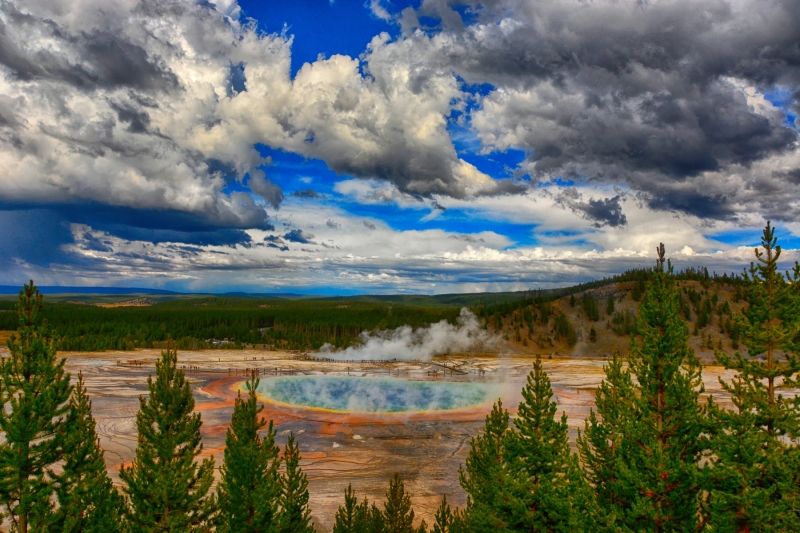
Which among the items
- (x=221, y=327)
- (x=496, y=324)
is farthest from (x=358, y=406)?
(x=221, y=327)

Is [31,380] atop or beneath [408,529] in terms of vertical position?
atop

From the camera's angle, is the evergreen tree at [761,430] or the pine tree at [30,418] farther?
the pine tree at [30,418]

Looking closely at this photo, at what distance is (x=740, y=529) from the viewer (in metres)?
13.2

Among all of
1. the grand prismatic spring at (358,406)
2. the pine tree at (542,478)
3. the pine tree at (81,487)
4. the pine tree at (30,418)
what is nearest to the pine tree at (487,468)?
the pine tree at (542,478)

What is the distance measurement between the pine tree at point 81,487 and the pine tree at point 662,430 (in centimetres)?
1714

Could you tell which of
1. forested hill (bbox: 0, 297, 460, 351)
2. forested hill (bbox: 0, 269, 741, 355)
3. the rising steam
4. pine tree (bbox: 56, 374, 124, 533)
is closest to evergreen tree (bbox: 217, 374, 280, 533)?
pine tree (bbox: 56, 374, 124, 533)

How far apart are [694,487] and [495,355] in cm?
10557

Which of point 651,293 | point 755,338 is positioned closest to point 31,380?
point 651,293

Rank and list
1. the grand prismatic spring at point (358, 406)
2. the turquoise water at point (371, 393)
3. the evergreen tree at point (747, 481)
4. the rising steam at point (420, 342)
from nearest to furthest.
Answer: the evergreen tree at point (747, 481) → the grand prismatic spring at point (358, 406) → the turquoise water at point (371, 393) → the rising steam at point (420, 342)

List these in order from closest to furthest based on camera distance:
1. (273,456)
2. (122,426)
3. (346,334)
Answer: (273,456)
(122,426)
(346,334)

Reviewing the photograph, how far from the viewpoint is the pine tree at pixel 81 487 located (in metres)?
15.2

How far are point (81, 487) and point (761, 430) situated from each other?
2124cm

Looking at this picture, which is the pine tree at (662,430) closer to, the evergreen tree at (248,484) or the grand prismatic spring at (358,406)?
the evergreen tree at (248,484)

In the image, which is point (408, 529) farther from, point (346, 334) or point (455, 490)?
point (346, 334)
